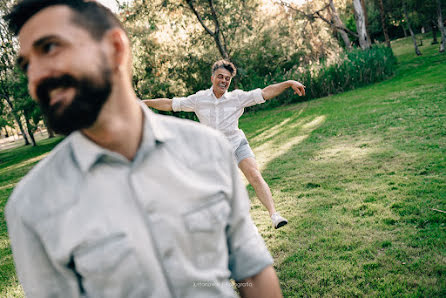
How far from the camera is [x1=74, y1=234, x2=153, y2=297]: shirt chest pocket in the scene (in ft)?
3.59

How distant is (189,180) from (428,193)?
4702 mm

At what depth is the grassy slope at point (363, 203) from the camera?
333 cm

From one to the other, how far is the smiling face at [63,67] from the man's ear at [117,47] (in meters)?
0.08

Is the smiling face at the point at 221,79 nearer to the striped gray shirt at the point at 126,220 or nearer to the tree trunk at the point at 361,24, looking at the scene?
the striped gray shirt at the point at 126,220

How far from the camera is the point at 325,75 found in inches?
664

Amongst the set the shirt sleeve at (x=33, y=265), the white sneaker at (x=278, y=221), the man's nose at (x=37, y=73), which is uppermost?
the man's nose at (x=37, y=73)

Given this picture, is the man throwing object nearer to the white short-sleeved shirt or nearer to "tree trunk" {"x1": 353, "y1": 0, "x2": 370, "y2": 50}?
the white short-sleeved shirt

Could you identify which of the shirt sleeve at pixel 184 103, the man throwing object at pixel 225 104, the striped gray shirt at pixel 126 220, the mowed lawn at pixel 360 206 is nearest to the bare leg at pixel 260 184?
the man throwing object at pixel 225 104

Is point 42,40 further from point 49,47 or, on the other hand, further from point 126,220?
point 126,220

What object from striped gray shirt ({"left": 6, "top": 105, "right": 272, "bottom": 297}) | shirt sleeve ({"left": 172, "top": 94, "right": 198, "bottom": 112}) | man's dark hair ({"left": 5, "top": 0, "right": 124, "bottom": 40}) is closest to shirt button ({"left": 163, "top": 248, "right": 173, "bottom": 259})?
striped gray shirt ({"left": 6, "top": 105, "right": 272, "bottom": 297})

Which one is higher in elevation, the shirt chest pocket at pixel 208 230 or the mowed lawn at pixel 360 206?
the shirt chest pocket at pixel 208 230

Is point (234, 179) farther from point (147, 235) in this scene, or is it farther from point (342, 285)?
point (342, 285)

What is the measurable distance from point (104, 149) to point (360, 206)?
440cm

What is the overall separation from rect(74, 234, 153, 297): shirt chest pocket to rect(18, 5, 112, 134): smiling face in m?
0.43
